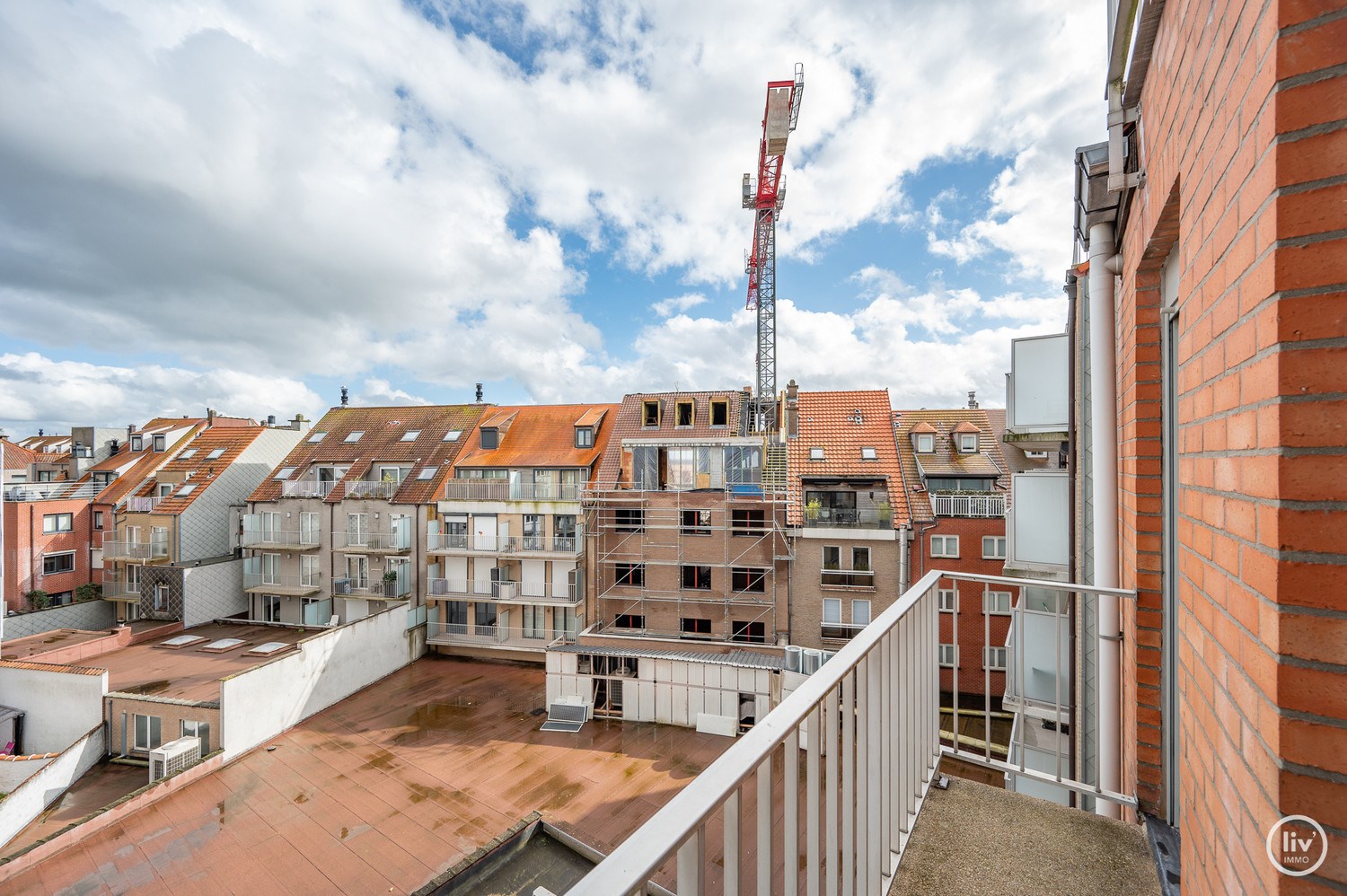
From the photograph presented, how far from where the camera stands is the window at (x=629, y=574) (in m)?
17.8

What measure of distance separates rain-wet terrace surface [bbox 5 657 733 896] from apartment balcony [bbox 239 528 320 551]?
24.3ft

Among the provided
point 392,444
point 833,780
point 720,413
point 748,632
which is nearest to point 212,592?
point 392,444

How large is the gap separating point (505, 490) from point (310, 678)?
7445 mm

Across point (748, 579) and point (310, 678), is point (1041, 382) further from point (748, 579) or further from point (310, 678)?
point (310, 678)

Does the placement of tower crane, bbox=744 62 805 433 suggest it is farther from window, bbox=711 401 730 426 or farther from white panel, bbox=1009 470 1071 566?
white panel, bbox=1009 470 1071 566

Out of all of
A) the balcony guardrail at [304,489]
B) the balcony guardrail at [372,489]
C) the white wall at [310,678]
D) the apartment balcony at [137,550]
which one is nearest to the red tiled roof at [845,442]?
the white wall at [310,678]

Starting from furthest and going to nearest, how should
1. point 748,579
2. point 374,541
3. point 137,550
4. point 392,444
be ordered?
1. point 392,444
2. point 137,550
3. point 374,541
4. point 748,579

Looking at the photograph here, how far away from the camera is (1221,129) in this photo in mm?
1342

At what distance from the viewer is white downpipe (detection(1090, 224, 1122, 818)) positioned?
292 centimetres

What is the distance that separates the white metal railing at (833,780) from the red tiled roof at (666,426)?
51.9 feet

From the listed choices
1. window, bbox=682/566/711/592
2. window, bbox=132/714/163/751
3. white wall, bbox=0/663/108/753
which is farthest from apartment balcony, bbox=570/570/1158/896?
white wall, bbox=0/663/108/753

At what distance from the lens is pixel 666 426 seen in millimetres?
19438

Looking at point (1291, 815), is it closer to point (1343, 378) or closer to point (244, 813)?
point (1343, 378)

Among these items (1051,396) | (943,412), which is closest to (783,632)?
(943,412)
